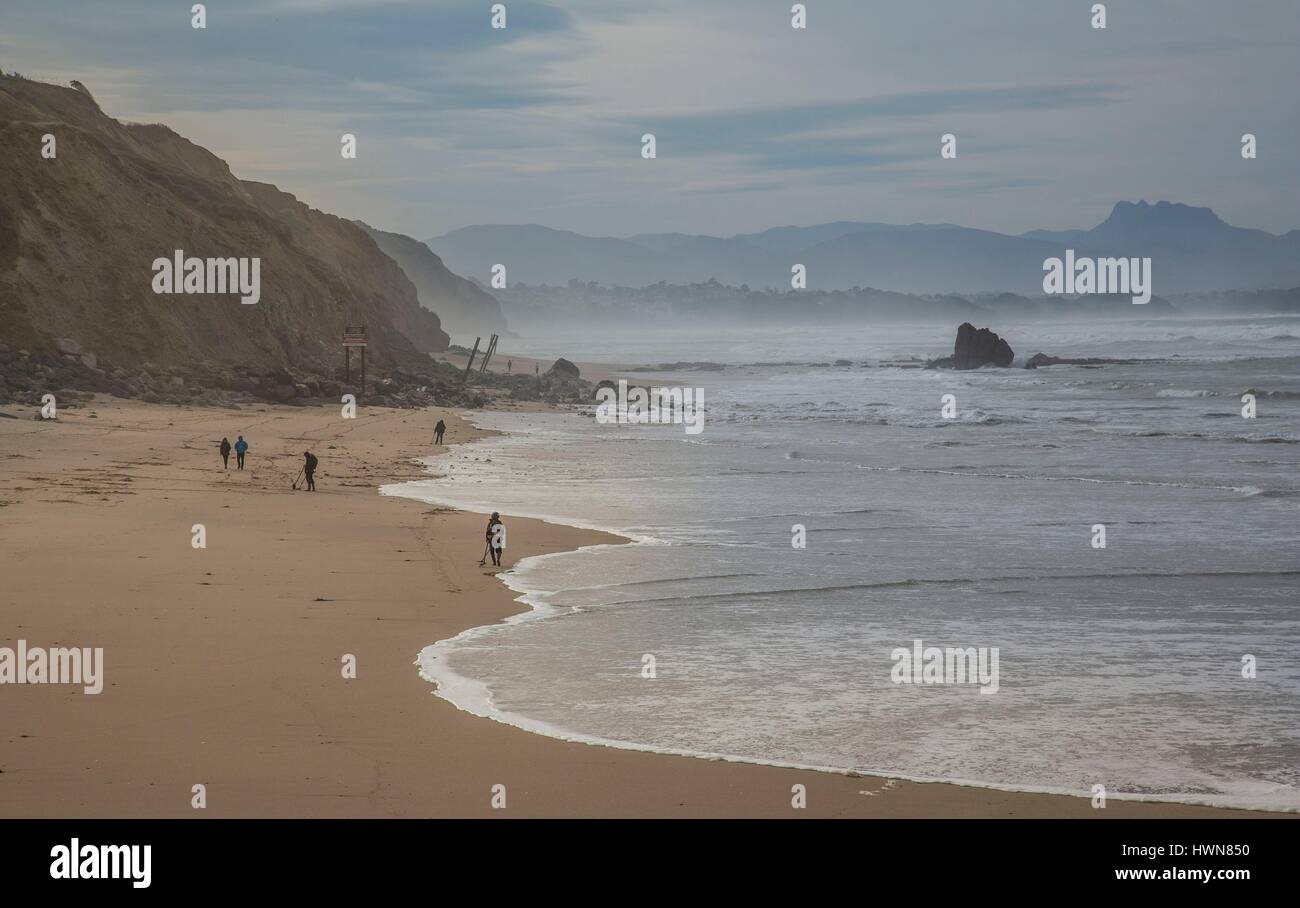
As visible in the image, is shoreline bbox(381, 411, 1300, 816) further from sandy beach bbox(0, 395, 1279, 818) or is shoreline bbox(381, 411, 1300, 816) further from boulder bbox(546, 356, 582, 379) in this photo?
boulder bbox(546, 356, 582, 379)

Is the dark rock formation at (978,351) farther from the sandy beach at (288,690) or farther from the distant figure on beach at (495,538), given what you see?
the distant figure on beach at (495,538)

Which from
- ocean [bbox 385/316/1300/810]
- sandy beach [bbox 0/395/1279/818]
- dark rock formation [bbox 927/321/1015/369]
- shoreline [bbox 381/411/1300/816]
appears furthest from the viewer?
dark rock formation [bbox 927/321/1015/369]

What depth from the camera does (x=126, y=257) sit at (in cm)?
5062

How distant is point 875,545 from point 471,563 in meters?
6.28

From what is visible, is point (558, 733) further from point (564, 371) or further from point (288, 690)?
point (564, 371)

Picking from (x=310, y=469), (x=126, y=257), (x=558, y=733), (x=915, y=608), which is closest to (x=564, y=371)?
(x=126, y=257)

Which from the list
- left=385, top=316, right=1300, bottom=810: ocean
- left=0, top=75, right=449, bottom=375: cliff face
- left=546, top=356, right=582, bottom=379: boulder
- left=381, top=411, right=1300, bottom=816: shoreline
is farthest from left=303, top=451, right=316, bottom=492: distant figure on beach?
left=546, top=356, right=582, bottom=379: boulder

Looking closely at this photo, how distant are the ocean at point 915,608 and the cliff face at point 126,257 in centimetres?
1902

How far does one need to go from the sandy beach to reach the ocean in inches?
22.6

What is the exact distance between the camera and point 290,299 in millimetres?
62031

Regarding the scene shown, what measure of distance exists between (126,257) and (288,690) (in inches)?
1754

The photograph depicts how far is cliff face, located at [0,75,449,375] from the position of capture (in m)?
47.0

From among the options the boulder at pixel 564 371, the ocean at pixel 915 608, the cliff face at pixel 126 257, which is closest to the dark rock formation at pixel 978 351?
the boulder at pixel 564 371

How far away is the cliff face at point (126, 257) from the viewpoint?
154 feet
